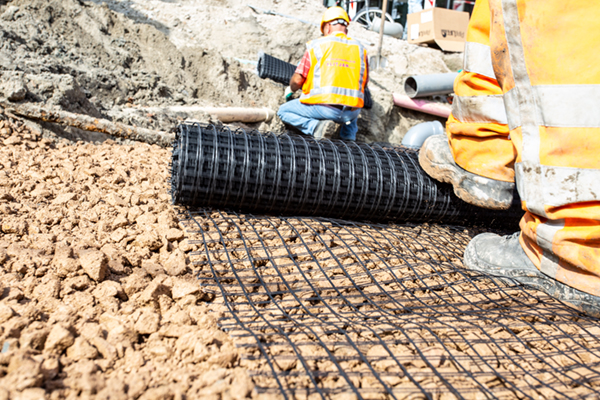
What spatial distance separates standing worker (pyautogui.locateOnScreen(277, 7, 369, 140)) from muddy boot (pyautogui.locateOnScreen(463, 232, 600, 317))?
9.33 ft

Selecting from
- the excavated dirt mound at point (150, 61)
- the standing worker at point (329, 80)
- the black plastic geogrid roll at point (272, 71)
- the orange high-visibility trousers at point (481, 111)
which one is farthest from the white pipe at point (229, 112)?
the orange high-visibility trousers at point (481, 111)

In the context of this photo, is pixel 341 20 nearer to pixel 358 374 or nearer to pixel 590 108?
pixel 590 108

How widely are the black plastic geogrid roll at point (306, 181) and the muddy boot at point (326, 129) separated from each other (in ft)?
6.43

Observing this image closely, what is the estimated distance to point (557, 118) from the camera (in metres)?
1.57

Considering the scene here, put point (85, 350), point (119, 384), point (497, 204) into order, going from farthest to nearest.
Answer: point (497, 204) → point (85, 350) → point (119, 384)

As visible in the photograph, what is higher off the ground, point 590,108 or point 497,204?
point 590,108

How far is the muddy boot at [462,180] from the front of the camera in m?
2.16

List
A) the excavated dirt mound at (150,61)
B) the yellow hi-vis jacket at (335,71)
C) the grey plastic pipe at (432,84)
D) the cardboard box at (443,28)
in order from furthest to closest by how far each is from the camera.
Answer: the cardboard box at (443,28), the grey plastic pipe at (432,84), the yellow hi-vis jacket at (335,71), the excavated dirt mound at (150,61)

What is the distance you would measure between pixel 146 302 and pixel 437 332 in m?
1.08

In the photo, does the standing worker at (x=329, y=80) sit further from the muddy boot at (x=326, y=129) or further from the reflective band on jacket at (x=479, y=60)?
the reflective band on jacket at (x=479, y=60)

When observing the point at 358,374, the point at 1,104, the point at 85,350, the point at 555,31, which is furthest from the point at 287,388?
the point at 1,104

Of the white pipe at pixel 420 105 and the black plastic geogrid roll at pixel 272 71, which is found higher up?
the black plastic geogrid roll at pixel 272 71

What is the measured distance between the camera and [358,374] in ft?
4.03

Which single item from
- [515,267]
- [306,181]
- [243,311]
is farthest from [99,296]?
[515,267]
